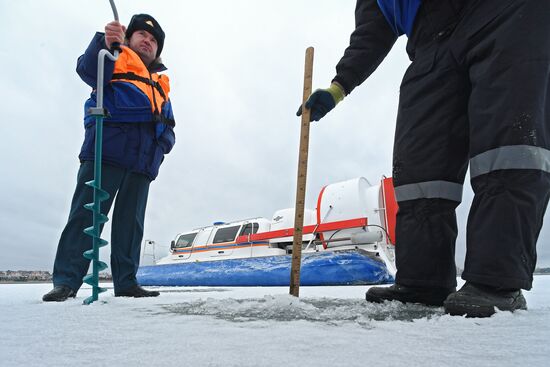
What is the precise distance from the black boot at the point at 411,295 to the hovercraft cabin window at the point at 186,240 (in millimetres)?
9109

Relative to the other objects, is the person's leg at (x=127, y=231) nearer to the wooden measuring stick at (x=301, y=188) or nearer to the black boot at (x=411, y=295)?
the wooden measuring stick at (x=301, y=188)

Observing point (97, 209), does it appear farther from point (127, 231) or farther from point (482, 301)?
point (482, 301)

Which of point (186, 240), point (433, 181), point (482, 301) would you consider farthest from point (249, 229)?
point (482, 301)

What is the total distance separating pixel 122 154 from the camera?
7.83 feet

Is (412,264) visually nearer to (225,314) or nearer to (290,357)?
(225,314)

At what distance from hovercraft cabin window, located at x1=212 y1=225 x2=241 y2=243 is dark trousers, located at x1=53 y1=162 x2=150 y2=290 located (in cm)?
664

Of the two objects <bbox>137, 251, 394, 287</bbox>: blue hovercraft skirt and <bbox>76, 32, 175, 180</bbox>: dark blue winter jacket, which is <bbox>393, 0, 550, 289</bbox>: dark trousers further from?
<bbox>137, 251, 394, 287</bbox>: blue hovercraft skirt

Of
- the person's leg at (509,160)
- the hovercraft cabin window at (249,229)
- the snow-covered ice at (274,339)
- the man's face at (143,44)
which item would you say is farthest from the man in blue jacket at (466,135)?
the hovercraft cabin window at (249,229)

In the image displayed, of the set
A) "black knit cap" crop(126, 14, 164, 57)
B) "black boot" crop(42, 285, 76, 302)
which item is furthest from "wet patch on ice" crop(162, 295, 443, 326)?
"black knit cap" crop(126, 14, 164, 57)

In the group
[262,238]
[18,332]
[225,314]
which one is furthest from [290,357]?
[262,238]

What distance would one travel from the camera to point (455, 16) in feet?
5.37

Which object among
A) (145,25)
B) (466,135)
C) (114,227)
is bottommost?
(114,227)

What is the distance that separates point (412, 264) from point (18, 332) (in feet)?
5.15

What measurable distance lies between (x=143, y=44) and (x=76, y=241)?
1.57m
